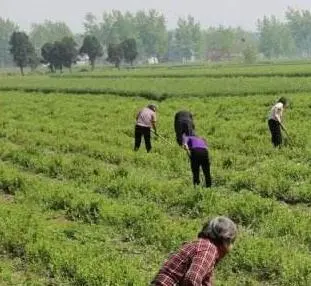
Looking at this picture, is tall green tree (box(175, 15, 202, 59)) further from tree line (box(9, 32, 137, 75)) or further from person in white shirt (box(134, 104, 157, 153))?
person in white shirt (box(134, 104, 157, 153))

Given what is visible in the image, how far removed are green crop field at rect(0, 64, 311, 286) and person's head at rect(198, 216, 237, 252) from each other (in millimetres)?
3140

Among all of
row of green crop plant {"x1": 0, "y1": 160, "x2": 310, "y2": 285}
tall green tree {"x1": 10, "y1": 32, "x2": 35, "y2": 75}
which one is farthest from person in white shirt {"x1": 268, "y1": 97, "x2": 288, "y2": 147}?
tall green tree {"x1": 10, "y1": 32, "x2": 35, "y2": 75}

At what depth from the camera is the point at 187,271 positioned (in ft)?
15.8

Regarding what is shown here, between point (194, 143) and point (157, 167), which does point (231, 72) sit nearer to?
point (157, 167)

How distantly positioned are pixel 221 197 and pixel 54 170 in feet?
19.8

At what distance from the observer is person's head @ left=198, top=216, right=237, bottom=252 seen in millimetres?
4723

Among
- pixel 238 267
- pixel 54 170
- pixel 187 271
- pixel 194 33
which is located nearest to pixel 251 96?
pixel 54 170

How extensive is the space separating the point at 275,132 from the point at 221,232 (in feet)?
42.9

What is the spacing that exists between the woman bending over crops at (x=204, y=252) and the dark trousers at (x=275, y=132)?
12546 millimetres

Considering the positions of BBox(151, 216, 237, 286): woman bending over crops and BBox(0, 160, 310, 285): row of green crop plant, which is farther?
BBox(0, 160, 310, 285): row of green crop plant

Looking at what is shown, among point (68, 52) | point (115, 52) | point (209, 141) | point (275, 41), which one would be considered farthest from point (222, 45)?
point (209, 141)

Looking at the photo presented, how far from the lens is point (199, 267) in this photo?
475 cm

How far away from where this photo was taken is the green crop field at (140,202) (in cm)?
845

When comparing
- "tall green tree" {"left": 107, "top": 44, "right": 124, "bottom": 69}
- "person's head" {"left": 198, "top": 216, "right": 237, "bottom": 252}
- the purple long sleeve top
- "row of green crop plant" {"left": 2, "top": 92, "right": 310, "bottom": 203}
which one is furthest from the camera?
"tall green tree" {"left": 107, "top": 44, "right": 124, "bottom": 69}
